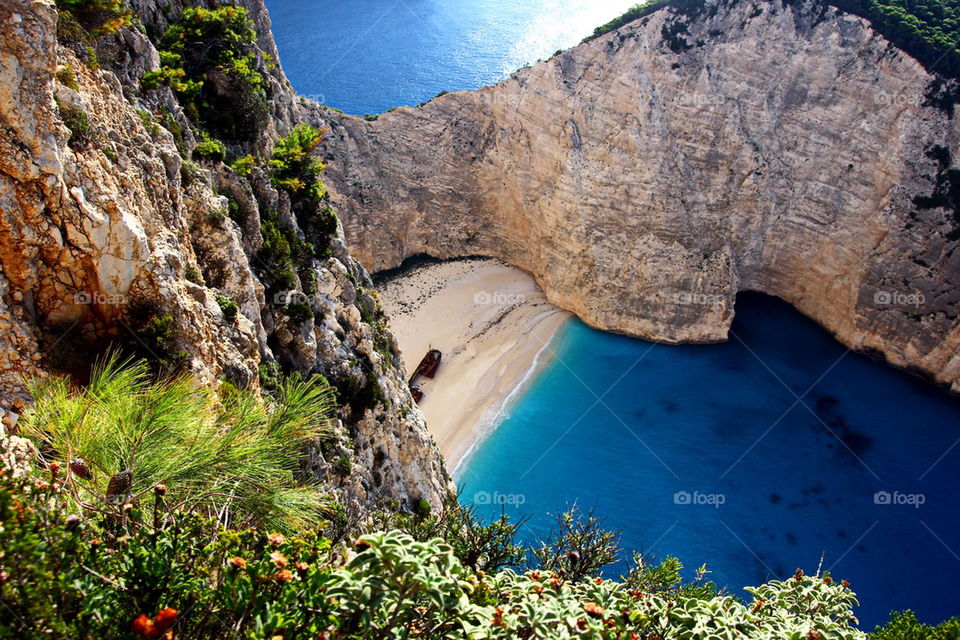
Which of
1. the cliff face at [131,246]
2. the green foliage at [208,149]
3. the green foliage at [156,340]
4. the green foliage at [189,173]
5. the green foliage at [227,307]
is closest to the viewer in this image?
the cliff face at [131,246]

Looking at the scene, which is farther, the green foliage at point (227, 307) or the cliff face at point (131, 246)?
the green foliage at point (227, 307)

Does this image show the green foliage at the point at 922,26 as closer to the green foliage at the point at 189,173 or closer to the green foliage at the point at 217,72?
the green foliage at the point at 217,72

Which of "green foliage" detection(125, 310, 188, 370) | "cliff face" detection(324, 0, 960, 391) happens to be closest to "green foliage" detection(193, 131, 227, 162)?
"green foliage" detection(125, 310, 188, 370)

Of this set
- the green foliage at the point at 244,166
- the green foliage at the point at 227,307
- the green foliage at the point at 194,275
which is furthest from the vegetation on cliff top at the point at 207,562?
the green foliage at the point at 244,166

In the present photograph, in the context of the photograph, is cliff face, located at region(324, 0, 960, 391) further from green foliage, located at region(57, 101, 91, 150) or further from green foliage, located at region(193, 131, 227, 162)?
green foliage, located at region(57, 101, 91, 150)

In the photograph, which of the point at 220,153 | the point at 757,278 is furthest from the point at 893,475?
the point at 220,153
